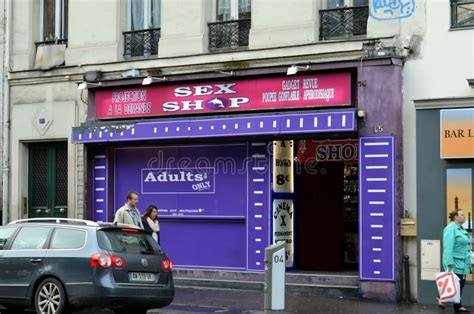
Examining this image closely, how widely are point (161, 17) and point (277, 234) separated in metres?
5.33

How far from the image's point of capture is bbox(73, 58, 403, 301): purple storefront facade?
46.6ft

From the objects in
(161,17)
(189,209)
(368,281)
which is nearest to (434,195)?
(368,281)

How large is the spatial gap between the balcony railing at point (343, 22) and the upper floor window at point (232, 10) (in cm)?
179

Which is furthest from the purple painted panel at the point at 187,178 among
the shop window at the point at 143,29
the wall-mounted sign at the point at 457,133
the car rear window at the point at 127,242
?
the wall-mounted sign at the point at 457,133

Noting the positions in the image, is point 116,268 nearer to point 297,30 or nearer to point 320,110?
point 320,110

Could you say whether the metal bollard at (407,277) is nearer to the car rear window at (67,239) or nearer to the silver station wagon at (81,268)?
the silver station wagon at (81,268)

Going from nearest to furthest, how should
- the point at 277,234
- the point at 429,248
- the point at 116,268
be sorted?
the point at 116,268, the point at 429,248, the point at 277,234

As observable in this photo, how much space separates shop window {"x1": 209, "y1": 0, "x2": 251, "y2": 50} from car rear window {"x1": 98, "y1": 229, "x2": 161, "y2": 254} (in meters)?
5.53

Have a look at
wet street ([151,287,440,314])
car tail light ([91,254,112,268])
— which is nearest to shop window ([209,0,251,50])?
wet street ([151,287,440,314])

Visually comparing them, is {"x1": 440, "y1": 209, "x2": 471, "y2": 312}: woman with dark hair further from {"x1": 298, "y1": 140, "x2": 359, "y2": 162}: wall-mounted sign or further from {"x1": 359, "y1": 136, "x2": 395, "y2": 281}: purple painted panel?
{"x1": 298, "y1": 140, "x2": 359, "y2": 162}: wall-mounted sign

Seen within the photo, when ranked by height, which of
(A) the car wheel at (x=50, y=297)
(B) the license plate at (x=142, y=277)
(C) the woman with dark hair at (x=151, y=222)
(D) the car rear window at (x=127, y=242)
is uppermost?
(C) the woman with dark hair at (x=151, y=222)

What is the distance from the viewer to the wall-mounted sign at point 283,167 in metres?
15.7

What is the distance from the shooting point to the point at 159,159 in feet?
55.6

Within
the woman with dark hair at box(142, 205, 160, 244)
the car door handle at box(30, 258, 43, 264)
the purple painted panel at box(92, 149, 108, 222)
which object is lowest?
the car door handle at box(30, 258, 43, 264)
